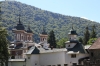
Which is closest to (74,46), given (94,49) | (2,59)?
(94,49)

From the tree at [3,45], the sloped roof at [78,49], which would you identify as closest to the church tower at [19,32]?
the sloped roof at [78,49]

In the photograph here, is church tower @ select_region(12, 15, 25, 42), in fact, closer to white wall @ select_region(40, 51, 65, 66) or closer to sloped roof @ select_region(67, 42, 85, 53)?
white wall @ select_region(40, 51, 65, 66)

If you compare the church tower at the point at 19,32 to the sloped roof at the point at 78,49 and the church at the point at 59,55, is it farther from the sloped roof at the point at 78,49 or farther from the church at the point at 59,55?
the sloped roof at the point at 78,49

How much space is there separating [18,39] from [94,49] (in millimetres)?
34940

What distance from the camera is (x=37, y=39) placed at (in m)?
156

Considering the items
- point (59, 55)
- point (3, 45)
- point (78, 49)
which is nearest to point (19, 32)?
point (59, 55)

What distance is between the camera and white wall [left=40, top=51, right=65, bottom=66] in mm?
55250

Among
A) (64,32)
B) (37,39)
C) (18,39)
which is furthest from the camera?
(64,32)

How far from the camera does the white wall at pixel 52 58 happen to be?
5525 cm

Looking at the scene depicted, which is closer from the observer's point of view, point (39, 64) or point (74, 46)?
point (74, 46)

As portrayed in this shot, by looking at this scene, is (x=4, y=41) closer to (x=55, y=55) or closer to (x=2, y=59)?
(x=2, y=59)

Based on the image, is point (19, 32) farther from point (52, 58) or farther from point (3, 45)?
point (3, 45)

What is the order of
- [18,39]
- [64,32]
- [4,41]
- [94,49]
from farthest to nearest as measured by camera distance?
[64,32] → [18,39] → [94,49] → [4,41]

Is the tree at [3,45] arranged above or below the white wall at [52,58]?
above
